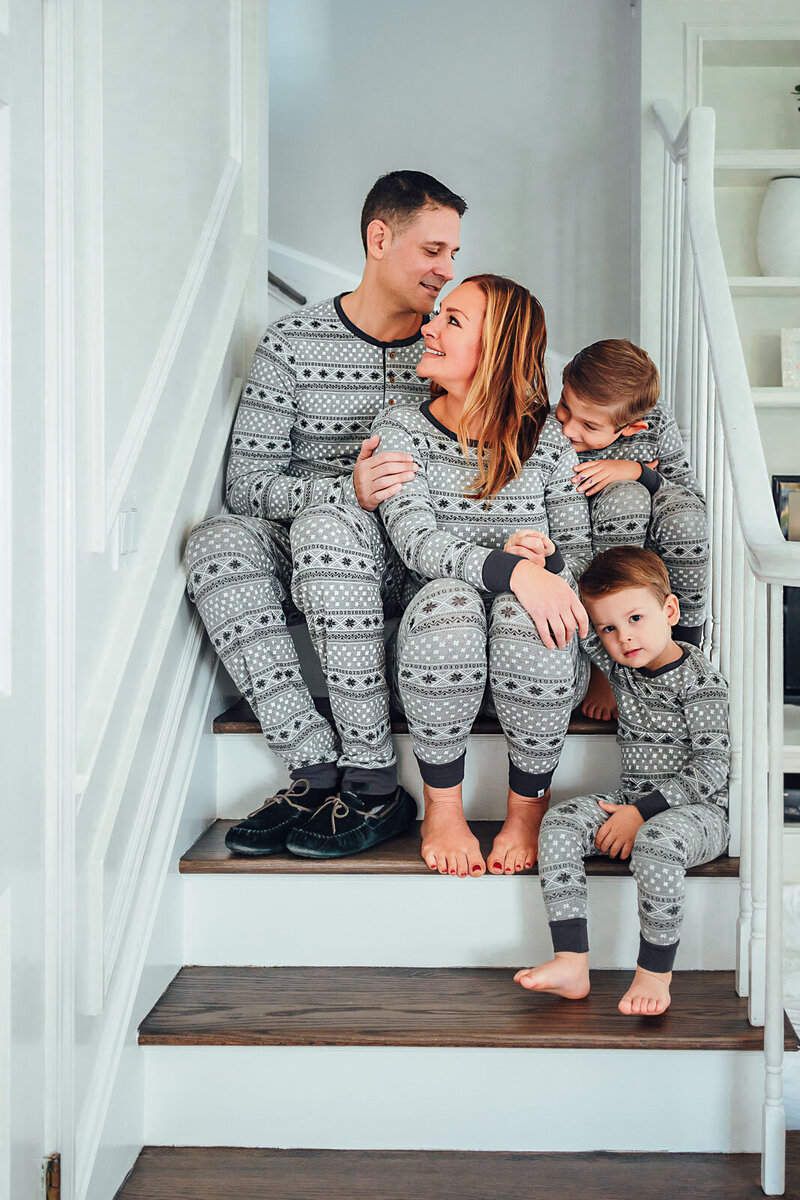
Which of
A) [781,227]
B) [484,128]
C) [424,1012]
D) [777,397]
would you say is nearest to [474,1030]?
[424,1012]

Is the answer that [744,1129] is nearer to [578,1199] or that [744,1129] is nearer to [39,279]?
[578,1199]

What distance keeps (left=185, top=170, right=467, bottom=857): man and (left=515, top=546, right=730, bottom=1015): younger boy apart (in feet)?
0.98

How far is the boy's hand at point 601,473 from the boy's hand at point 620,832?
60 cm

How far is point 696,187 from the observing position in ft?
5.79

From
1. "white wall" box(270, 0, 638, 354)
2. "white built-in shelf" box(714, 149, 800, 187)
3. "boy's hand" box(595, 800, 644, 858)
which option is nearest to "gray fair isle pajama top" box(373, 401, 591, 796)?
"boy's hand" box(595, 800, 644, 858)

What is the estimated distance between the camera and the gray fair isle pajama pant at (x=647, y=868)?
4.05ft

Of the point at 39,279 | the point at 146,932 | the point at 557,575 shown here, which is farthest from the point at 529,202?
the point at 146,932

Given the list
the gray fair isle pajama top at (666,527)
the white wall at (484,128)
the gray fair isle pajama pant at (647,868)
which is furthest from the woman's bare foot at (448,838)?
the white wall at (484,128)

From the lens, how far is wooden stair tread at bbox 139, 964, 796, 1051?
3.86ft

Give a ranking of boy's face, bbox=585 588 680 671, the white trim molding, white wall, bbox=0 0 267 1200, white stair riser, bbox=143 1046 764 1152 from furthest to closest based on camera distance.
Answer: boy's face, bbox=585 588 680 671 < white stair riser, bbox=143 1046 764 1152 < the white trim molding < white wall, bbox=0 0 267 1200

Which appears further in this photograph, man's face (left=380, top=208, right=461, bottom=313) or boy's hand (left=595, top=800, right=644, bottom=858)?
man's face (left=380, top=208, right=461, bottom=313)

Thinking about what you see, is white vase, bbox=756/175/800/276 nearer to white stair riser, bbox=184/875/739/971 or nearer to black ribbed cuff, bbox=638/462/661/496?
black ribbed cuff, bbox=638/462/661/496

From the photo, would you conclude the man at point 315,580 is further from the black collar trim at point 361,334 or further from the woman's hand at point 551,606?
the woman's hand at point 551,606

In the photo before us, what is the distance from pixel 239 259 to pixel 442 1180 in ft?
5.30
